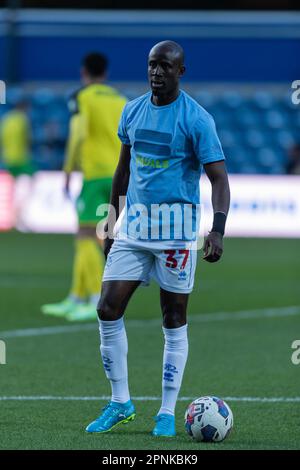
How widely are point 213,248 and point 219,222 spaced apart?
8.1 inches

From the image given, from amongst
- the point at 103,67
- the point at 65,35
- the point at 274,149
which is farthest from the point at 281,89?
the point at 103,67

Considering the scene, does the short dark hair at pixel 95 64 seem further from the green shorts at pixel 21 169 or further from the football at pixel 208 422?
the green shorts at pixel 21 169

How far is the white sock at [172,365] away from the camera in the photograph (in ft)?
22.0

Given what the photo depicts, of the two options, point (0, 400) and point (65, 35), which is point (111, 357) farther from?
point (65, 35)

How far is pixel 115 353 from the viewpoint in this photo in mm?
6723

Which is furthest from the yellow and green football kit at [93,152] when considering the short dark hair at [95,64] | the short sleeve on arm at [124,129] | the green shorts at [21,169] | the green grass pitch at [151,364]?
the green shorts at [21,169]

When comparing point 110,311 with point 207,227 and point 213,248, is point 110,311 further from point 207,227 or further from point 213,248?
point 207,227

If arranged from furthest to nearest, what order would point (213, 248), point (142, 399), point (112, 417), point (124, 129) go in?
1. point (142, 399)
2. point (124, 129)
3. point (112, 417)
4. point (213, 248)

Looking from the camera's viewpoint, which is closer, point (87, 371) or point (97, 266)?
point (87, 371)

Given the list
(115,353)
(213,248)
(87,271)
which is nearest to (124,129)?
(213,248)

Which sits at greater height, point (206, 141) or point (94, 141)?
point (206, 141)

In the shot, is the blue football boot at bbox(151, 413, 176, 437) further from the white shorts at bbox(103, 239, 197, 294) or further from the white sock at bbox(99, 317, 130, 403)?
the white shorts at bbox(103, 239, 197, 294)
